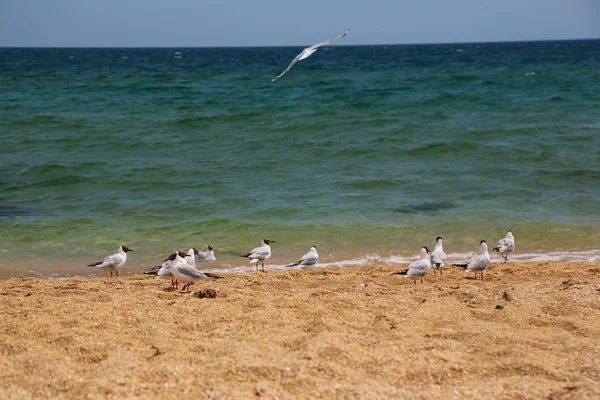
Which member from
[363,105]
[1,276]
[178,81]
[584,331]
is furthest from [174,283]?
[178,81]

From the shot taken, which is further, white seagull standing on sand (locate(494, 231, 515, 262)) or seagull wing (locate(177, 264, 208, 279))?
white seagull standing on sand (locate(494, 231, 515, 262))

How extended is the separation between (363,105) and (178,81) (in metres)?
16.3

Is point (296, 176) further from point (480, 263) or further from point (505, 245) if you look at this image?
point (480, 263)

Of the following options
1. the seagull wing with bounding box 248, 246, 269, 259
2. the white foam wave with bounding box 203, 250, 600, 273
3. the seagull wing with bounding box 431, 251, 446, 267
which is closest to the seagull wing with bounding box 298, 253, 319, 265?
the white foam wave with bounding box 203, 250, 600, 273

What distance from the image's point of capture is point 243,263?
36.6ft

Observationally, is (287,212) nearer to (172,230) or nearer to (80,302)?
(172,230)

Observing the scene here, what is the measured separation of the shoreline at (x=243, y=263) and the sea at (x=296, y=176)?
0.16 feet

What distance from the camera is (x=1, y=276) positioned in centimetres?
1036

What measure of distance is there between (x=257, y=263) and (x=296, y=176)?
6.69 meters

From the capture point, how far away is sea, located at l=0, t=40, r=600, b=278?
1198cm

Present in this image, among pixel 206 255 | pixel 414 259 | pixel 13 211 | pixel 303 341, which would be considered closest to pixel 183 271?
pixel 206 255

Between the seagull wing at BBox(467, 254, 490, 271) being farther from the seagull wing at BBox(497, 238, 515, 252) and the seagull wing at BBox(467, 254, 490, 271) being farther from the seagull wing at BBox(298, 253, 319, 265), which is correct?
the seagull wing at BBox(298, 253, 319, 265)

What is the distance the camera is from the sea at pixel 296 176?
11984mm

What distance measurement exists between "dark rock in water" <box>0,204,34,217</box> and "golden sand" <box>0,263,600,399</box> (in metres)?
5.46
